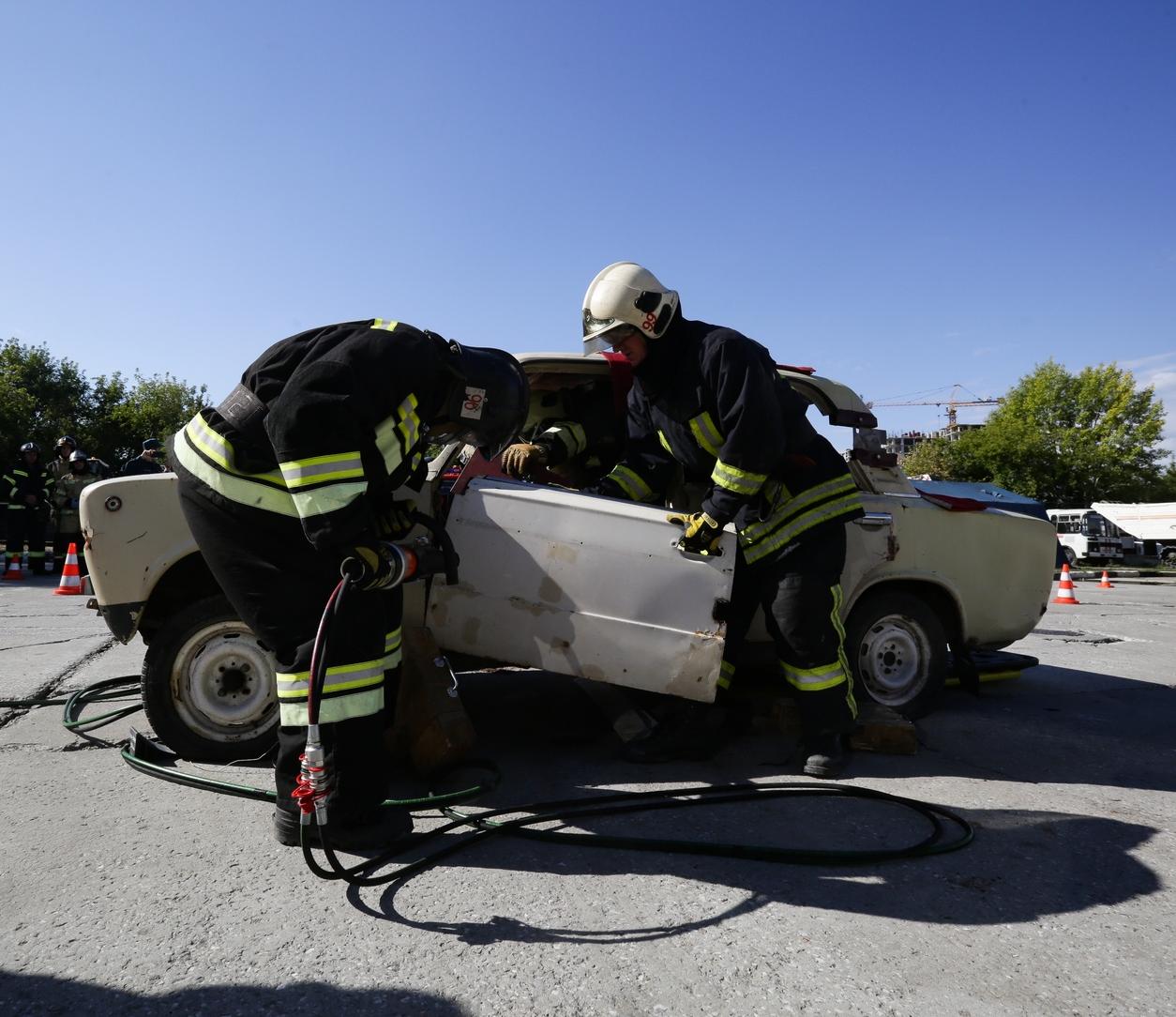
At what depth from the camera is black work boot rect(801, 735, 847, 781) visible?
134 inches

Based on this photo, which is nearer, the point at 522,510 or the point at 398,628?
the point at 398,628

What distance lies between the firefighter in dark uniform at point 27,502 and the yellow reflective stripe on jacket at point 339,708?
37.1 feet

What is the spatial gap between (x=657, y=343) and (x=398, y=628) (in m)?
1.65

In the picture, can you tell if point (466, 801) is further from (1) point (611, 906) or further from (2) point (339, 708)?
(1) point (611, 906)

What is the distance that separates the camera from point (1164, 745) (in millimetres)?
4051

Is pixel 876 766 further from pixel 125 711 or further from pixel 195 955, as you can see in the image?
pixel 125 711

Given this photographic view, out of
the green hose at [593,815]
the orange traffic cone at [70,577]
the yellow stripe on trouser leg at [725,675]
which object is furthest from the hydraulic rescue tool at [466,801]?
the orange traffic cone at [70,577]

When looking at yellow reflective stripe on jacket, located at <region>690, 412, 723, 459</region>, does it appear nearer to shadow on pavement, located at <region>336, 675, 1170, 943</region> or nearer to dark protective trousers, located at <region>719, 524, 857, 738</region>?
dark protective trousers, located at <region>719, 524, 857, 738</region>

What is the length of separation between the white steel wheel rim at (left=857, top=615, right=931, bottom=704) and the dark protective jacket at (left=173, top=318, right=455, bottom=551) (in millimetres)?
2714

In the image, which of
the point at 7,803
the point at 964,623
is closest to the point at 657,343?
the point at 964,623

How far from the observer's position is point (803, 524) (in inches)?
140

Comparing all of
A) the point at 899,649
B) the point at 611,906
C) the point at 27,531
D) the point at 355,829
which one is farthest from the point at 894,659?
the point at 27,531

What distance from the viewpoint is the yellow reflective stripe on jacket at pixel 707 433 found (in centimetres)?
354

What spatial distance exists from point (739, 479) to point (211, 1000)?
7.77 feet
